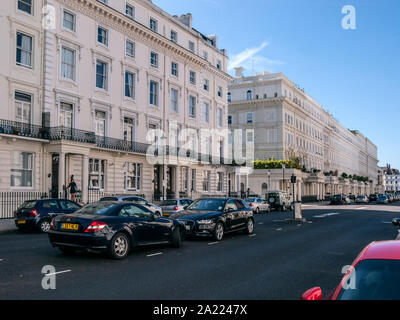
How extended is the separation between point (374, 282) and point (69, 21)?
29.3 m

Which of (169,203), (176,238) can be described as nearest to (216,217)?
(176,238)

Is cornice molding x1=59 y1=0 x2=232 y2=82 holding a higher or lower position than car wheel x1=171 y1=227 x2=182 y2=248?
higher

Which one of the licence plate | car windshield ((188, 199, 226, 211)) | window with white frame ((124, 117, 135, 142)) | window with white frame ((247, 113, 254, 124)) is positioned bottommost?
the licence plate

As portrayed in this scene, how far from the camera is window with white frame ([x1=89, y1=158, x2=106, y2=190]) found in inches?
1180

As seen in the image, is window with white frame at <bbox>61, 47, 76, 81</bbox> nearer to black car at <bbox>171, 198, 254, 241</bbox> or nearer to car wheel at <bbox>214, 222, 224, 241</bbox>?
black car at <bbox>171, 198, 254, 241</bbox>

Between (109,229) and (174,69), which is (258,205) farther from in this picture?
(109,229)

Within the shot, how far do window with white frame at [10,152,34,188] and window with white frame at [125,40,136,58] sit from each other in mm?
12949

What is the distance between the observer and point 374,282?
355cm

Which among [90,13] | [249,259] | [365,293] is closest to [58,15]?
[90,13]

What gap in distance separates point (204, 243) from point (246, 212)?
127 inches

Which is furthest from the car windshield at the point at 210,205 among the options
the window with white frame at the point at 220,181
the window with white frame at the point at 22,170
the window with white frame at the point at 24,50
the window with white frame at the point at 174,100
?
the window with white frame at the point at 220,181

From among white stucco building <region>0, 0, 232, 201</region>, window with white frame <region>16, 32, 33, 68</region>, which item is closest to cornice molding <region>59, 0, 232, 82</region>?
white stucco building <region>0, 0, 232, 201</region>

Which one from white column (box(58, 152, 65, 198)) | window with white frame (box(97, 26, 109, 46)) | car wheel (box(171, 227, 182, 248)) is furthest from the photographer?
window with white frame (box(97, 26, 109, 46))

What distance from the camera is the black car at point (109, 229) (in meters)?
9.99
